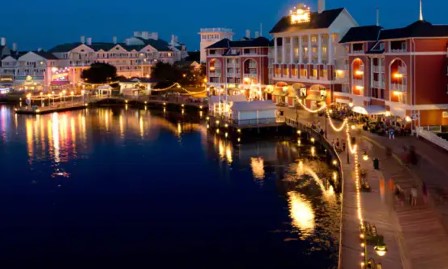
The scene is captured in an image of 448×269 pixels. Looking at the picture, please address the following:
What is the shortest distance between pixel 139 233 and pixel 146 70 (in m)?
83.6

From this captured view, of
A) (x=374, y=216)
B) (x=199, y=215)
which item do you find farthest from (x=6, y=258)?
(x=374, y=216)

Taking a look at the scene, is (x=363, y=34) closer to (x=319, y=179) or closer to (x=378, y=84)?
(x=378, y=84)

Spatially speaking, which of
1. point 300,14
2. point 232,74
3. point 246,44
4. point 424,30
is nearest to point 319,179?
point 424,30

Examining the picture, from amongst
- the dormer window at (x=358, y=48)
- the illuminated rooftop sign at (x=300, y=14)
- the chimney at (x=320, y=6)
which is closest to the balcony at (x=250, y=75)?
the illuminated rooftop sign at (x=300, y=14)

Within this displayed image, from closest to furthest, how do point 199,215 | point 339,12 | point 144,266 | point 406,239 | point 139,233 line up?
point 406,239, point 144,266, point 139,233, point 199,215, point 339,12

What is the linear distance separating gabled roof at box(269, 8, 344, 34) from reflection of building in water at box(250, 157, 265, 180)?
61.9 ft

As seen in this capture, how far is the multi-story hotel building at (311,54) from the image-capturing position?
166ft

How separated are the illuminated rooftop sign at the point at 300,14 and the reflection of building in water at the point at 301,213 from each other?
3055cm

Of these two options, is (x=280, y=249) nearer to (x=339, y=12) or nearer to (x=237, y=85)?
(x=339, y=12)

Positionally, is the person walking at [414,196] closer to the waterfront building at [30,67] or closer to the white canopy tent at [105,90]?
the white canopy tent at [105,90]

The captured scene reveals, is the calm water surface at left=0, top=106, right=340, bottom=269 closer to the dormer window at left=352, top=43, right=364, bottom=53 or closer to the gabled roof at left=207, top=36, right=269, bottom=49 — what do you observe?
the dormer window at left=352, top=43, right=364, bottom=53

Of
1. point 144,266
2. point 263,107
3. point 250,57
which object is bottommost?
point 144,266

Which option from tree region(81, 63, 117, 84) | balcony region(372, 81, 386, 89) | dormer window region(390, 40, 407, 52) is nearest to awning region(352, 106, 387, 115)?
balcony region(372, 81, 386, 89)

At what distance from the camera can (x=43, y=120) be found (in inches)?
2376
